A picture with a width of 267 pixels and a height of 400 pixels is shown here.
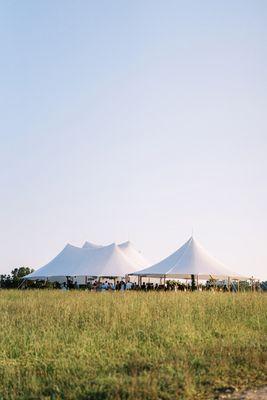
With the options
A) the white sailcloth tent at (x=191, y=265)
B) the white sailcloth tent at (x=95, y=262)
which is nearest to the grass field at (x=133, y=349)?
the white sailcloth tent at (x=191, y=265)

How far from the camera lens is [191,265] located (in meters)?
31.9

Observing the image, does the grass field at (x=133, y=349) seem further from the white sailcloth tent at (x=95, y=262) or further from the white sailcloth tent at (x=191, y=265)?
the white sailcloth tent at (x=95, y=262)

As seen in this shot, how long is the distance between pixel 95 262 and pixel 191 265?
8.30 m

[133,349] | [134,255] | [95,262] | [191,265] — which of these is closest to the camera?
[133,349]

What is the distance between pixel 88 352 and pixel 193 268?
2297 centimetres

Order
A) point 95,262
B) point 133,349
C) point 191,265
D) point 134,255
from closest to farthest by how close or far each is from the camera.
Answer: point 133,349 < point 191,265 < point 95,262 < point 134,255

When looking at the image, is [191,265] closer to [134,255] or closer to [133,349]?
[134,255]

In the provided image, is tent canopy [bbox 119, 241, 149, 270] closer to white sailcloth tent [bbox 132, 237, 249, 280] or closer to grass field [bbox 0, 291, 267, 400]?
white sailcloth tent [bbox 132, 237, 249, 280]

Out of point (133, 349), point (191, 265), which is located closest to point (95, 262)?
point (191, 265)

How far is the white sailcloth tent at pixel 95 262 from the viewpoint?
36.7 meters

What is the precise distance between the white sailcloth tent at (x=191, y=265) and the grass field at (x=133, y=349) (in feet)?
54.6

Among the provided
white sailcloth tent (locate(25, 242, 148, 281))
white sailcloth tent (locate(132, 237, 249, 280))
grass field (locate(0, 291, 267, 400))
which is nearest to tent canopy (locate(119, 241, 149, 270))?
white sailcloth tent (locate(25, 242, 148, 281))

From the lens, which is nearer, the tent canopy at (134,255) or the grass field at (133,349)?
the grass field at (133,349)

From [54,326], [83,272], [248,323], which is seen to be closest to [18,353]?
[54,326]
